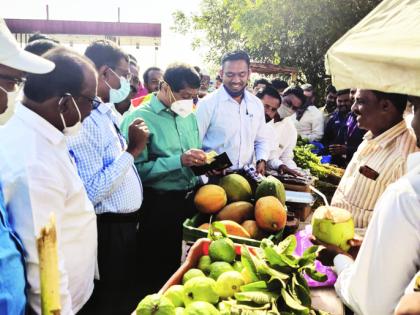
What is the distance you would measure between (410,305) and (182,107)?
2345mm

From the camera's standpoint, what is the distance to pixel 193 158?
2.87m

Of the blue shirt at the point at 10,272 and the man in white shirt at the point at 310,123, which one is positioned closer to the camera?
the blue shirt at the point at 10,272

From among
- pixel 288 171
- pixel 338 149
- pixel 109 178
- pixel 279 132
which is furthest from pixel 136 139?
pixel 338 149

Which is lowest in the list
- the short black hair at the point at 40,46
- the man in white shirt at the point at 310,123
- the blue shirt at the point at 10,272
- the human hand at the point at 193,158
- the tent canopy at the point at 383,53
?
the man in white shirt at the point at 310,123

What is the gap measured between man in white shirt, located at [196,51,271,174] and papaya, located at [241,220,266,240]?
1.33 meters

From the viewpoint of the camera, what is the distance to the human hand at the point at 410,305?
1024mm

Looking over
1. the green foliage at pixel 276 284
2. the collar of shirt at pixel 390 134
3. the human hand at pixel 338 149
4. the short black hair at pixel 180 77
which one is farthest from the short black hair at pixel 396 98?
the human hand at pixel 338 149

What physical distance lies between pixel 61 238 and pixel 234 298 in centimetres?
84

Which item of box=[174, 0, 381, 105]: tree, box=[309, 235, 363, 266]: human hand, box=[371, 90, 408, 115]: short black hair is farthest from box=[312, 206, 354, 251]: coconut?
box=[174, 0, 381, 105]: tree

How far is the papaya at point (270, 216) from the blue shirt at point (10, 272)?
144 cm

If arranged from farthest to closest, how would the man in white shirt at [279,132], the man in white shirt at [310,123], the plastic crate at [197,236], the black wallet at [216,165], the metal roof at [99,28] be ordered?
the metal roof at [99,28] < the man in white shirt at [310,123] < the man in white shirt at [279,132] < the black wallet at [216,165] < the plastic crate at [197,236]

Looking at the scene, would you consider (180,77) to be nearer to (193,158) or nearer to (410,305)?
(193,158)

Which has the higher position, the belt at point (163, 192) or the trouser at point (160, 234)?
the belt at point (163, 192)

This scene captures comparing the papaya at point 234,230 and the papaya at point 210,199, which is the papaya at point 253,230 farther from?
the papaya at point 210,199
